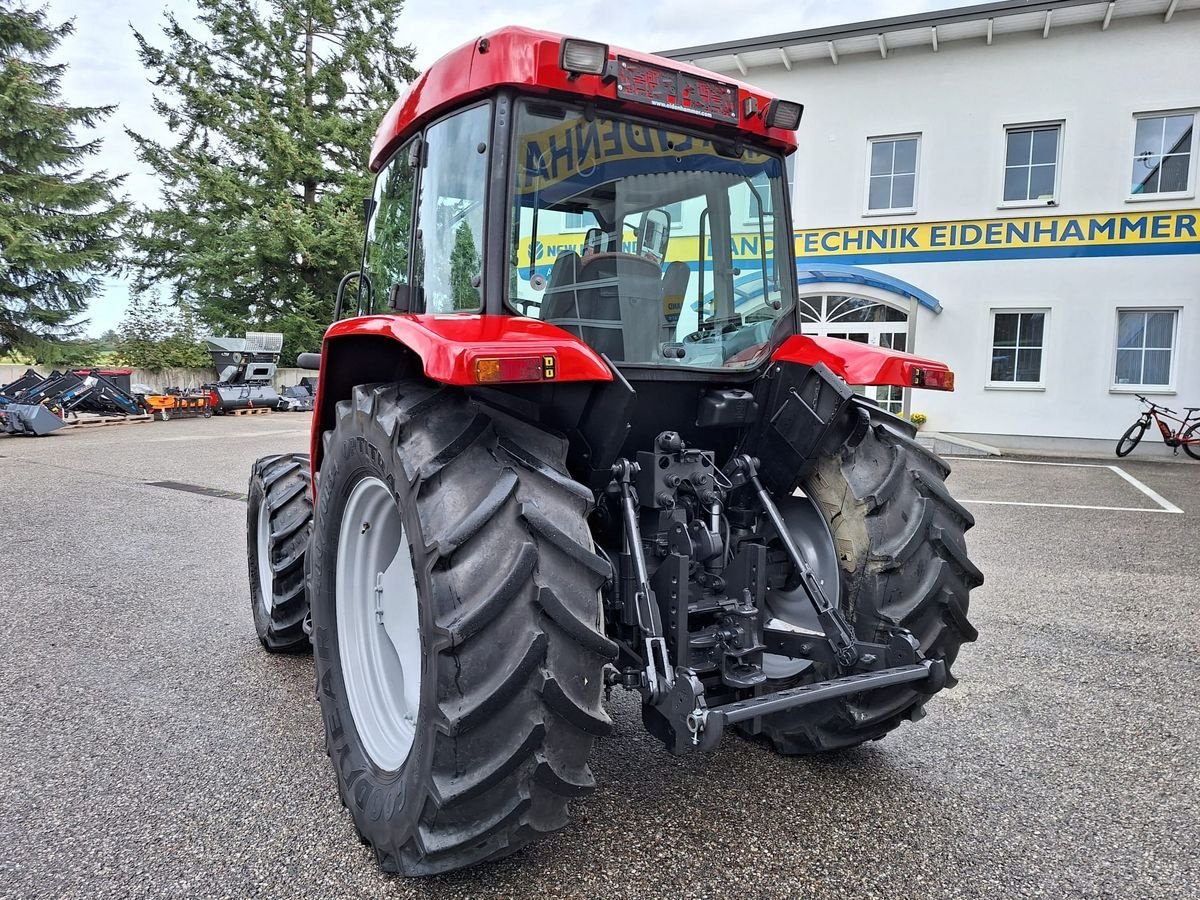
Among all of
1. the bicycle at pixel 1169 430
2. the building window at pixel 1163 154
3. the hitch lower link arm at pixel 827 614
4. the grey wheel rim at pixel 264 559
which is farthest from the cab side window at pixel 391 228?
the building window at pixel 1163 154

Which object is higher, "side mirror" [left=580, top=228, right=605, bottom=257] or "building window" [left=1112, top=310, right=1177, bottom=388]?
"building window" [left=1112, top=310, right=1177, bottom=388]

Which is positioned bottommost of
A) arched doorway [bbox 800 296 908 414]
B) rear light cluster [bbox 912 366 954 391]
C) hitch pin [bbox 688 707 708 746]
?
hitch pin [bbox 688 707 708 746]

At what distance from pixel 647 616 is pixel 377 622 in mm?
862

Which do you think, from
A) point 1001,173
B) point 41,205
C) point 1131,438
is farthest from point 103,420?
point 1131,438

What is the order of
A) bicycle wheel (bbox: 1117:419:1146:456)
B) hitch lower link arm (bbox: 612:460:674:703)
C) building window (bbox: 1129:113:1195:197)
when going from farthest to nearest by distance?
building window (bbox: 1129:113:1195:197) < bicycle wheel (bbox: 1117:419:1146:456) < hitch lower link arm (bbox: 612:460:674:703)

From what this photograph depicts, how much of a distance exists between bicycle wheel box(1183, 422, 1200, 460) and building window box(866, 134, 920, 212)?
5490 mm

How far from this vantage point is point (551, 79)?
203 cm

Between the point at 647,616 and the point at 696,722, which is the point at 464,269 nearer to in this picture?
the point at 647,616

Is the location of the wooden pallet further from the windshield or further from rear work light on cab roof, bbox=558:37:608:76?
rear work light on cab roof, bbox=558:37:608:76

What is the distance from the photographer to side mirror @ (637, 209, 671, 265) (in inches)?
93.5

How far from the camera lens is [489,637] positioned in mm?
1678

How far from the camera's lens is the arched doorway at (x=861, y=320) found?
13.9m

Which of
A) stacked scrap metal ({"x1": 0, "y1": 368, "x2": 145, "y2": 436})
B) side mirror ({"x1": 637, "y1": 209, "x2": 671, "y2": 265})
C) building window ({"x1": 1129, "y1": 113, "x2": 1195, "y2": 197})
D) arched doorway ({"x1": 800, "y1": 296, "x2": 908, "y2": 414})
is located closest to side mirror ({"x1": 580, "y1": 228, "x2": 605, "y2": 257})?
side mirror ({"x1": 637, "y1": 209, "x2": 671, "y2": 265})

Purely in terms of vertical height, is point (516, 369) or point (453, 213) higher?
point (453, 213)
